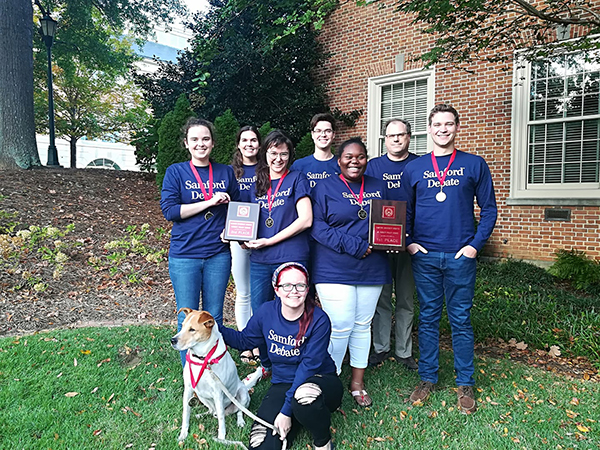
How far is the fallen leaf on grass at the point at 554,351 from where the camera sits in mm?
4707

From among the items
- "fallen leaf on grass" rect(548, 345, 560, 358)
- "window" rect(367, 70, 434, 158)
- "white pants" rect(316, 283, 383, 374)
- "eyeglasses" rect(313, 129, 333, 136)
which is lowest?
"fallen leaf on grass" rect(548, 345, 560, 358)

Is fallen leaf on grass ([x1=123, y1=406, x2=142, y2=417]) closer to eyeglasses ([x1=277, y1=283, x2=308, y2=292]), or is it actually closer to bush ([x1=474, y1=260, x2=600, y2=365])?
eyeglasses ([x1=277, y1=283, x2=308, y2=292])

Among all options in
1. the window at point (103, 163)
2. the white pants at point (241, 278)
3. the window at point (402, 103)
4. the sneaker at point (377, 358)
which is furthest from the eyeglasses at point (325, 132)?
the window at point (103, 163)

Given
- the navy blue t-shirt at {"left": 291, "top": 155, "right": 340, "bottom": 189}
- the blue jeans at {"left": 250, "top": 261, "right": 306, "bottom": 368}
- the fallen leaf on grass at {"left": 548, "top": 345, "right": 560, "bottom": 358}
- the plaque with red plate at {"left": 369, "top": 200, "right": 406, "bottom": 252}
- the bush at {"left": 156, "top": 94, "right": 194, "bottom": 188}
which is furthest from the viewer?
the bush at {"left": 156, "top": 94, "right": 194, "bottom": 188}

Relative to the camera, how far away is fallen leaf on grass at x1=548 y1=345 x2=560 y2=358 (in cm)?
471

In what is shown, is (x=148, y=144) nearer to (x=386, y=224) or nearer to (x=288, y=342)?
(x=386, y=224)

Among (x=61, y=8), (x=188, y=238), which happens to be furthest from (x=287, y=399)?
(x=61, y=8)

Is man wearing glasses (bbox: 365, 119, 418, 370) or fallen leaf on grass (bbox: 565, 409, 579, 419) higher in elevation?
man wearing glasses (bbox: 365, 119, 418, 370)

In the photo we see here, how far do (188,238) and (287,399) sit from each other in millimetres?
1400

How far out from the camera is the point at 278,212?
3.37 m

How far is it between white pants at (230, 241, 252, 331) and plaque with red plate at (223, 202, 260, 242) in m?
0.66

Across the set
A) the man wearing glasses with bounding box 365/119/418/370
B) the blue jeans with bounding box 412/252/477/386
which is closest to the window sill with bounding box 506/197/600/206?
the man wearing glasses with bounding box 365/119/418/370

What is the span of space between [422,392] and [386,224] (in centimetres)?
146

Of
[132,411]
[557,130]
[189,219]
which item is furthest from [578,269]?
[132,411]
